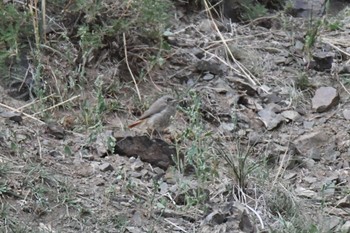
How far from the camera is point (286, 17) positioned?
231 inches

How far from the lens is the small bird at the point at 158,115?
14.7 feet

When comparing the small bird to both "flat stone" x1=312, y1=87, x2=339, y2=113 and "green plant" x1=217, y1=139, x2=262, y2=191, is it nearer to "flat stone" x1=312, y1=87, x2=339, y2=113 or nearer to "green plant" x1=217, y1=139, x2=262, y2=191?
"green plant" x1=217, y1=139, x2=262, y2=191

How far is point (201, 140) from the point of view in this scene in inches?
173

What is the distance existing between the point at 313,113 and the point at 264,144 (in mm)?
483

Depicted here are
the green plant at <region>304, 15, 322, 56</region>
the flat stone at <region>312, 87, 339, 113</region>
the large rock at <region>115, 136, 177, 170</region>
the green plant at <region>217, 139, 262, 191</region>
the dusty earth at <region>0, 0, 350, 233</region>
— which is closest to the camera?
the dusty earth at <region>0, 0, 350, 233</region>

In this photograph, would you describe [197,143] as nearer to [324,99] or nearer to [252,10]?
[324,99]

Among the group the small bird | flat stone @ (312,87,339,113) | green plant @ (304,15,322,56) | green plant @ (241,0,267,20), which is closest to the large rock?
the small bird

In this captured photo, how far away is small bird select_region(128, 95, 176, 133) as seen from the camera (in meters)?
4.49

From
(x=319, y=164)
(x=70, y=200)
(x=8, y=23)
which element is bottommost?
(x=319, y=164)

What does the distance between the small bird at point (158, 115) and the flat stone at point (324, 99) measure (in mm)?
921

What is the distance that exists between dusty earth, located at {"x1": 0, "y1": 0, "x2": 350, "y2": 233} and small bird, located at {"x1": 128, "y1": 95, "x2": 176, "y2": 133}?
0.06 meters

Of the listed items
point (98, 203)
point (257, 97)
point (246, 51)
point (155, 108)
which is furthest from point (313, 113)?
point (98, 203)

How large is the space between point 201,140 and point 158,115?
10.6 inches

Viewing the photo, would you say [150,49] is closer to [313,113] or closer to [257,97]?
[257,97]
